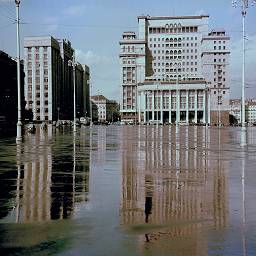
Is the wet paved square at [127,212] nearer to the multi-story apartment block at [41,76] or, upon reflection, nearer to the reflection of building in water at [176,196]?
the reflection of building in water at [176,196]

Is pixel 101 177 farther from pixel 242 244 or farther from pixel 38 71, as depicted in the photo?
pixel 38 71

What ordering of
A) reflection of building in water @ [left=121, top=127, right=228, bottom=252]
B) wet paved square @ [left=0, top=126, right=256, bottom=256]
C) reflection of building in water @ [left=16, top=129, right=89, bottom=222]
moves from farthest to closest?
reflection of building in water @ [left=16, top=129, right=89, bottom=222], reflection of building in water @ [left=121, top=127, right=228, bottom=252], wet paved square @ [left=0, top=126, right=256, bottom=256]

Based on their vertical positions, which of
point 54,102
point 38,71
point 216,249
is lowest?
point 216,249

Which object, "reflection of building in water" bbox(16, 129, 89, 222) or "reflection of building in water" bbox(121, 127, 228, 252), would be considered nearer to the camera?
"reflection of building in water" bbox(121, 127, 228, 252)

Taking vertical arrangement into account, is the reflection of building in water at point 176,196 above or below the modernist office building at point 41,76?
below

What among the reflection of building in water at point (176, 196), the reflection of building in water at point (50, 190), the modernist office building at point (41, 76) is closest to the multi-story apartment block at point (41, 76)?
the modernist office building at point (41, 76)

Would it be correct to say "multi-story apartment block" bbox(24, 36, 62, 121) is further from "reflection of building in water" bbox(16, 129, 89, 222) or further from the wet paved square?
the wet paved square

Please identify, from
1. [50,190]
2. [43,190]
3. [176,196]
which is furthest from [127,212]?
[43,190]

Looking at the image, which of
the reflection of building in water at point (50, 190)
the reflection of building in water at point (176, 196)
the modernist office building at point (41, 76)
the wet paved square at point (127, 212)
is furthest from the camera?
the modernist office building at point (41, 76)

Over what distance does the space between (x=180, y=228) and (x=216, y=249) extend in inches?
48.5

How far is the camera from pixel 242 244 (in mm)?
6211

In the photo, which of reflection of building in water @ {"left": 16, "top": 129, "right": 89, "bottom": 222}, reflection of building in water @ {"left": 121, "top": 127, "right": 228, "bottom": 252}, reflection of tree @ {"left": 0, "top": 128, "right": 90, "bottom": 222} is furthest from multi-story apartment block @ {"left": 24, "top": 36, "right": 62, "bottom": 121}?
reflection of building in water @ {"left": 121, "top": 127, "right": 228, "bottom": 252}

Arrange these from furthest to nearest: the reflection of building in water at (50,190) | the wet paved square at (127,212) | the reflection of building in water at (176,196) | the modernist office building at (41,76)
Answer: the modernist office building at (41,76)
the reflection of building in water at (50,190)
the reflection of building in water at (176,196)
the wet paved square at (127,212)

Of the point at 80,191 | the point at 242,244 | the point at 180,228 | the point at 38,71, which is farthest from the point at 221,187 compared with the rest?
the point at 38,71
